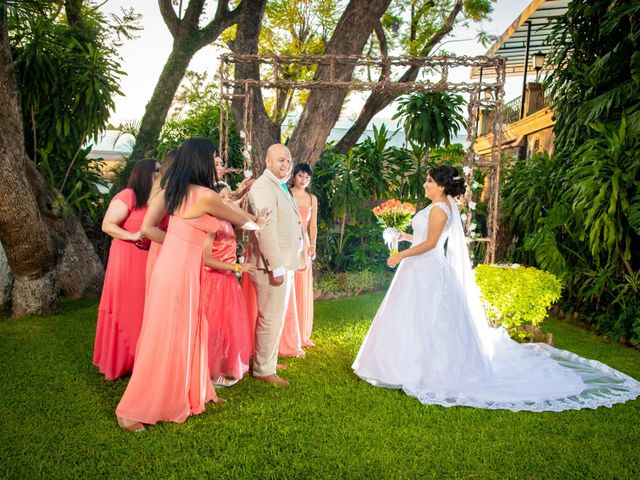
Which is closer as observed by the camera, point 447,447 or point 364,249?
point 447,447

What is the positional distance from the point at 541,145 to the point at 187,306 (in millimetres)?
13832

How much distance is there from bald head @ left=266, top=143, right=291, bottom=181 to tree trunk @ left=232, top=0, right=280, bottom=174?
392cm

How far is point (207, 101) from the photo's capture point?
15352 mm

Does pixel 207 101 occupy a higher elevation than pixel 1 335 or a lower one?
higher

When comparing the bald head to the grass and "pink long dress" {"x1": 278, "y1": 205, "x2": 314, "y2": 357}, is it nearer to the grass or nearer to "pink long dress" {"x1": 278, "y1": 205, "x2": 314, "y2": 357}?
"pink long dress" {"x1": 278, "y1": 205, "x2": 314, "y2": 357}

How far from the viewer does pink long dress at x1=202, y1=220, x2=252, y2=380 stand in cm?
433

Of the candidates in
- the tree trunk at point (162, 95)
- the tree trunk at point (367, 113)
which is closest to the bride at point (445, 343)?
the tree trunk at point (367, 113)

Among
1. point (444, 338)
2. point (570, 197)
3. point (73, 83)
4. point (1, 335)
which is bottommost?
point (1, 335)

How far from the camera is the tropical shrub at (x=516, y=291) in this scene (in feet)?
18.1

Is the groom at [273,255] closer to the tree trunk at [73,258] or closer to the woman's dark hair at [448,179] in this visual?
the woman's dark hair at [448,179]

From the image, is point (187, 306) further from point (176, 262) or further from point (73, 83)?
point (73, 83)

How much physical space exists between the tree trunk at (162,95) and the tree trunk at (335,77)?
315 cm

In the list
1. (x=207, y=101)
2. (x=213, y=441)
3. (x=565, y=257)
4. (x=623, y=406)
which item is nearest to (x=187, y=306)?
(x=213, y=441)

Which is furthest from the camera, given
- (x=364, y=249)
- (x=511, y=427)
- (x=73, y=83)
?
(x=364, y=249)
